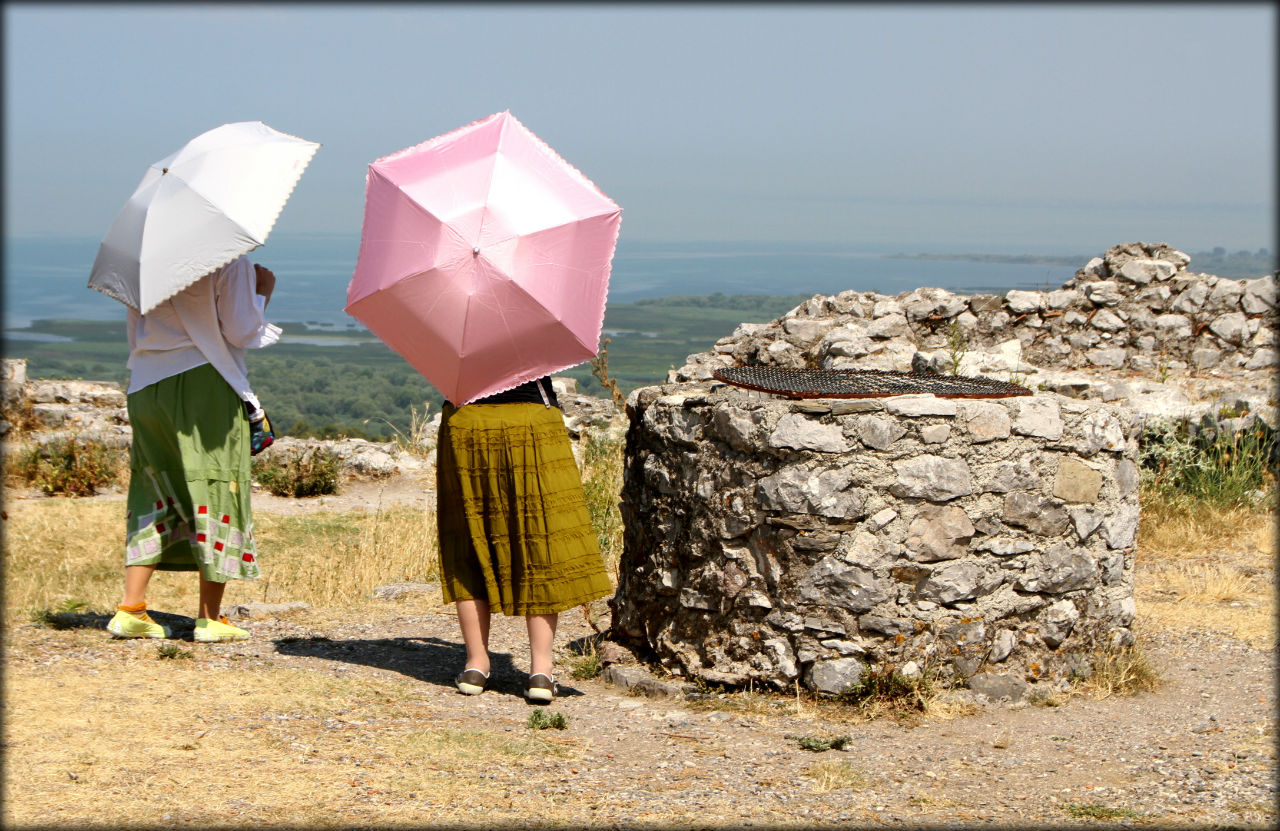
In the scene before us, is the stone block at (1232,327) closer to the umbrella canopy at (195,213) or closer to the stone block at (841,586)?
the stone block at (841,586)

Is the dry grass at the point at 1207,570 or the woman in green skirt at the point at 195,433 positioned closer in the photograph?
the woman in green skirt at the point at 195,433

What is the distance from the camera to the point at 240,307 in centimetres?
558

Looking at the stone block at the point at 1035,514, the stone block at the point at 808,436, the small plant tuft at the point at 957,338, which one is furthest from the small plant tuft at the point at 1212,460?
the stone block at the point at 808,436

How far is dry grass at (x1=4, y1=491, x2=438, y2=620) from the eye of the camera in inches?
310

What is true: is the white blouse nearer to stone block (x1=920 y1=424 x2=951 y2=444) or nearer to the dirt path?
the dirt path

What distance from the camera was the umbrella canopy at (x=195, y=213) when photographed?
207 inches

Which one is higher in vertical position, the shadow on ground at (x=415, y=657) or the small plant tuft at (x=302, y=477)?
the small plant tuft at (x=302, y=477)

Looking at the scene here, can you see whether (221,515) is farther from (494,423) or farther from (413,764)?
(413,764)

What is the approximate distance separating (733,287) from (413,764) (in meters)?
21.4

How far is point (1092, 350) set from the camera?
1280cm

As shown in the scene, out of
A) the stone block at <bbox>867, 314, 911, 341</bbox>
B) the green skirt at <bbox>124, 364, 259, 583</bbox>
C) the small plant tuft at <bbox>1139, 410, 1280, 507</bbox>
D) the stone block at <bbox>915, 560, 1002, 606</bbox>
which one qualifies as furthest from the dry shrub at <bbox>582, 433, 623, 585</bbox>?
the small plant tuft at <bbox>1139, 410, 1280, 507</bbox>

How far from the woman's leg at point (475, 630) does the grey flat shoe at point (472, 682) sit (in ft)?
0.07

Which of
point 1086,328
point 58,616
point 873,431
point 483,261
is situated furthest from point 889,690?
point 1086,328

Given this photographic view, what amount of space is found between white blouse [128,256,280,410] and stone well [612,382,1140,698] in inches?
78.9
